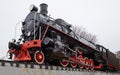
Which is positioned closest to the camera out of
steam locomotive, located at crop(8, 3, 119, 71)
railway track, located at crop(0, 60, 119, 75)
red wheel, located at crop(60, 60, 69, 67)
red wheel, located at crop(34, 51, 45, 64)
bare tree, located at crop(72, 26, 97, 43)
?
railway track, located at crop(0, 60, 119, 75)

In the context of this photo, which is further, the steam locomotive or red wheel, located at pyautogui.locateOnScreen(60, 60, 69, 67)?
red wheel, located at pyautogui.locateOnScreen(60, 60, 69, 67)

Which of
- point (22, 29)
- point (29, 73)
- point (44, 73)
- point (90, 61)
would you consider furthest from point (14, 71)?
point (90, 61)

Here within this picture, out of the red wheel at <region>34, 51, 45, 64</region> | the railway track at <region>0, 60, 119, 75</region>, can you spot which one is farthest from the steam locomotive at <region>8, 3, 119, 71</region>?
the railway track at <region>0, 60, 119, 75</region>

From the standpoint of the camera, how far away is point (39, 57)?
27.8 ft

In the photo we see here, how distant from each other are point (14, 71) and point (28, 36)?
4121 millimetres

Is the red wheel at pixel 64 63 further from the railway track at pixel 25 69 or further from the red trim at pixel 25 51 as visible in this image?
the red trim at pixel 25 51

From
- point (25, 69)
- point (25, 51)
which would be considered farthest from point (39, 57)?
point (25, 69)

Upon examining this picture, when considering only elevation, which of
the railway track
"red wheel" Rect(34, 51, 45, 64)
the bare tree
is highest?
the bare tree

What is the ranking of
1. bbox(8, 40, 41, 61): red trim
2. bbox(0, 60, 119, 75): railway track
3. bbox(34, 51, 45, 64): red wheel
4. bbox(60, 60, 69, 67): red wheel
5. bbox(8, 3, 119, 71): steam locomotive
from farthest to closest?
bbox(60, 60, 69, 67): red wheel, bbox(8, 3, 119, 71): steam locomotive, bbox(8, 40, 41, 61): red trim, bbox(34, 51, 45, 64): red wheel, bbox(0, 60, 119, 75): railway track

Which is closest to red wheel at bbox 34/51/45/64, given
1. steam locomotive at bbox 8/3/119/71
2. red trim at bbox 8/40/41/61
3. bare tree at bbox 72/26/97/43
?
steam locomotive at bbox 8/3/119/71

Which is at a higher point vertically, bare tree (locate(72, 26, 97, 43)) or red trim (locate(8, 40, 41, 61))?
bare tree (locate(72, 26, 97, 43))

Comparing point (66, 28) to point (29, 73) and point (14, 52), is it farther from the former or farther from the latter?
point (29, 73)

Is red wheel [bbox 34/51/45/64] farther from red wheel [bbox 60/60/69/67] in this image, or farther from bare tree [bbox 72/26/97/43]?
bare tree [bbox 72/26/97/43]

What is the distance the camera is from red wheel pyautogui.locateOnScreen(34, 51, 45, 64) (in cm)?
828
